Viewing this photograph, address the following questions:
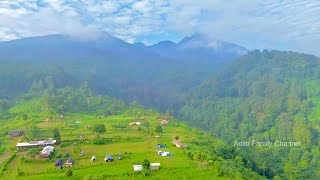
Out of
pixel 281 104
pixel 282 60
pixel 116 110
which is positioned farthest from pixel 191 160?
pixel 282 60

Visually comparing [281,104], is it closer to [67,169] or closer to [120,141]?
[120,141]

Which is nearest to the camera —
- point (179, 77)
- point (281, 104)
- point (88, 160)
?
point (88, 160)

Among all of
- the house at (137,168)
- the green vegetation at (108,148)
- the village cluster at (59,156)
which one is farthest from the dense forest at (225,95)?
the house at (137,168)

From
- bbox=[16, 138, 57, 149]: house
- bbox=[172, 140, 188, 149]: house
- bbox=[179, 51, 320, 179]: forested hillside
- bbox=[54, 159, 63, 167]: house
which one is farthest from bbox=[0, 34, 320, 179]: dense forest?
bbox=[54, 159, 63, 167]: house

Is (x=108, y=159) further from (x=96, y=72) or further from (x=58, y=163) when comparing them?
(x=96, y=72)

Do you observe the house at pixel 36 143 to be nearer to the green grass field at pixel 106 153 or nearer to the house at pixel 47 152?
the green grass field at pixel 106 153
